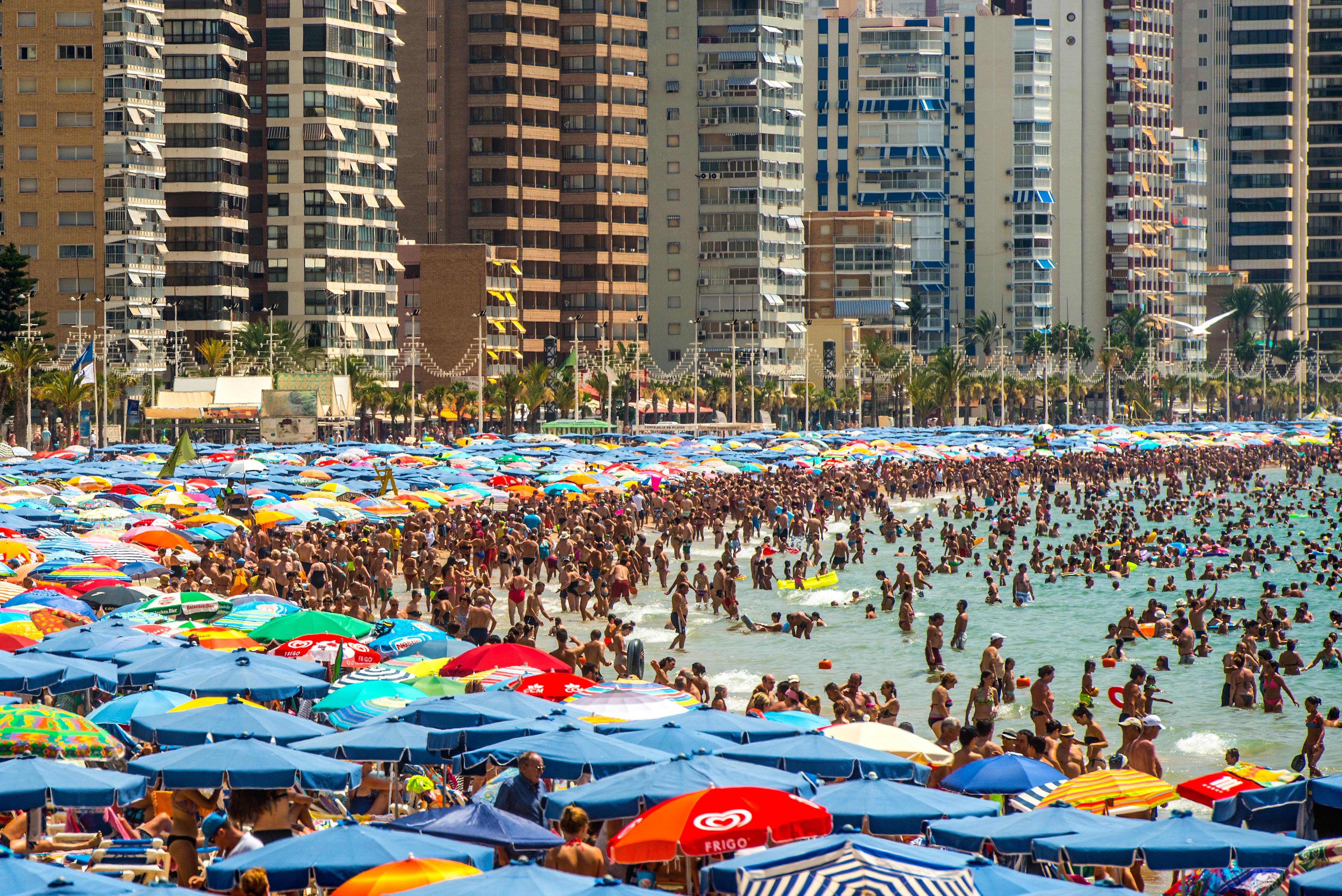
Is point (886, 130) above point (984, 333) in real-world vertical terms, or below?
above

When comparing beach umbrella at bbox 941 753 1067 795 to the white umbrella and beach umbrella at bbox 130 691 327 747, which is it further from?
beach umbrella at bbox 130 691 327 747

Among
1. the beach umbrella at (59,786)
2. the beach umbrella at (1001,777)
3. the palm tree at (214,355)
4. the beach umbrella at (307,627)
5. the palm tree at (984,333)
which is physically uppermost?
the palm tree at (984,333)

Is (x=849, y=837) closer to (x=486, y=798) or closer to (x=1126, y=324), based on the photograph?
(x=486, y=798)

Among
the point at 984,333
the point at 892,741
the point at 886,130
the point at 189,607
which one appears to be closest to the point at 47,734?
the point at 189,607

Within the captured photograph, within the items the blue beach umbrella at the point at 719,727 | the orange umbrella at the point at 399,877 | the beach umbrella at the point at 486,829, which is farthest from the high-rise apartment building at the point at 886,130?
the orange umbrella at the point at 399,877

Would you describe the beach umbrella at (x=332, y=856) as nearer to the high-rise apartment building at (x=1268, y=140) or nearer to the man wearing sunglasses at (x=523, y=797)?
the man wearing sunglasses at (x=523, y=797)

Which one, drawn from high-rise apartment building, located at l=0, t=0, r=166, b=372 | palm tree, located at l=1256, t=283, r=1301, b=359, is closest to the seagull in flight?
palm tree, located at l=1256, t=283, r=1301, b=359

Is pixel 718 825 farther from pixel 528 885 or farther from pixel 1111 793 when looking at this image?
pixel 1111 793
